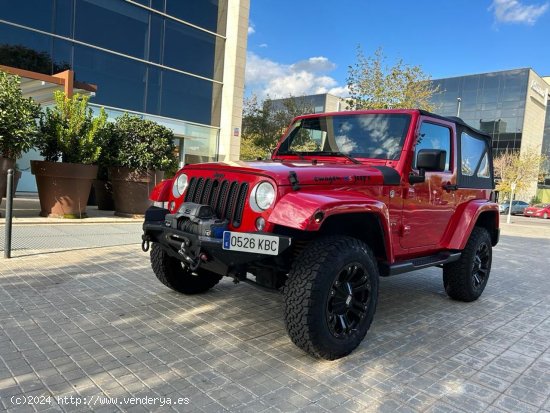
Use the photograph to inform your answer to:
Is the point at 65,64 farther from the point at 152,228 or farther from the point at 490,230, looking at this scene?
the point at 490,230

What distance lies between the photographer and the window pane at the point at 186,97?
16.0 meters

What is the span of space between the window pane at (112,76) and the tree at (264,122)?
981cm

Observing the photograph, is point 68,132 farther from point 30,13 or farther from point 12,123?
point 30,13

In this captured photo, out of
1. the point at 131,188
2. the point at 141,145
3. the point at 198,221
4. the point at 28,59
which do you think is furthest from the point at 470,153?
the point at 28,59

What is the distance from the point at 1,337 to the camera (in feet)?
10.4

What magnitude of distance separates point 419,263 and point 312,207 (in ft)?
5.82

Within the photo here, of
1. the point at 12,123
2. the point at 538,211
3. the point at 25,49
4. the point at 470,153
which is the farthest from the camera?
the point at 538,211

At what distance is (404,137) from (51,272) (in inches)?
166

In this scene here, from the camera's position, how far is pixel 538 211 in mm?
33344

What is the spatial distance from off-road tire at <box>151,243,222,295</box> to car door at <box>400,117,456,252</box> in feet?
6.83

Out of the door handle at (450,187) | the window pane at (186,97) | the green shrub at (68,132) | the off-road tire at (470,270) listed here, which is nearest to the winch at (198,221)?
the door handle at (450,187)

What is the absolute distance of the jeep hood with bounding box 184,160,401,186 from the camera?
10.2 ft

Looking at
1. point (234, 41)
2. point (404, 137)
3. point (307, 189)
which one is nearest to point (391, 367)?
point (307, 189)

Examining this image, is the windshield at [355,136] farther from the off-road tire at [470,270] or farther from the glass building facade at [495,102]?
the glass building facade at [495,102]
